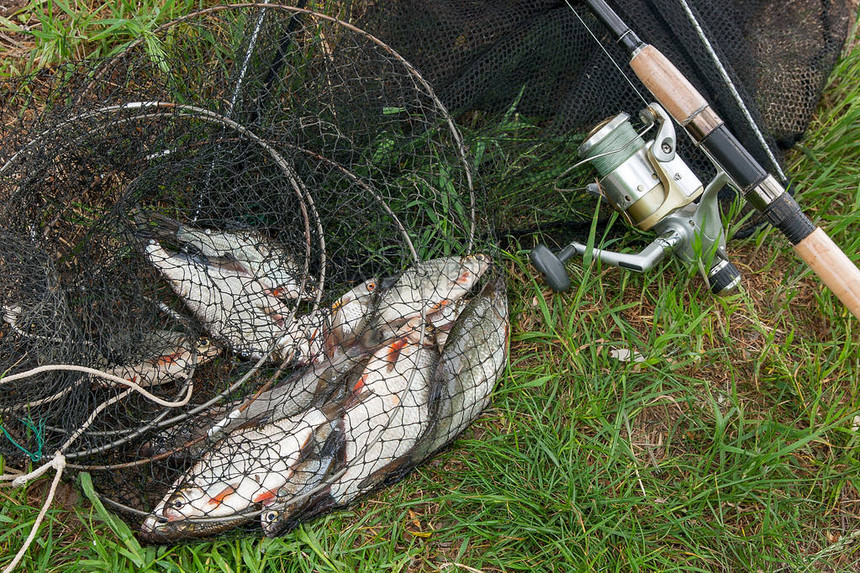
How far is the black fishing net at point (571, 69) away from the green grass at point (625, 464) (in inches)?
14.4

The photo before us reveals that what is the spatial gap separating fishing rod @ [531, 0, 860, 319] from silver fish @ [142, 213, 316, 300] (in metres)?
0.94

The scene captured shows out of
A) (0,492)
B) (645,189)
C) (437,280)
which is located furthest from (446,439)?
(0,492)

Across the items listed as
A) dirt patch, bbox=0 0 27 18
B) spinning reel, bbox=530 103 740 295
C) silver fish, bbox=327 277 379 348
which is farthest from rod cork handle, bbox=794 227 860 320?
dirt patch, bbox=0 0 27 18

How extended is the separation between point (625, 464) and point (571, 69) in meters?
1.57

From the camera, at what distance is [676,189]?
2471mm

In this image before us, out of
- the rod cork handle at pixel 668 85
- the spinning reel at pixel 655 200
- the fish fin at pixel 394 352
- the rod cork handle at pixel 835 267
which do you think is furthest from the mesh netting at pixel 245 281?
the rod cork handle at pixel 835 267

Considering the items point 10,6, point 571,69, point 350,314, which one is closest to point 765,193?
point 571,69

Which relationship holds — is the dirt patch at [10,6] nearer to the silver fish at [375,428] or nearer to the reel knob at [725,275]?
the silver fish at [375,428]

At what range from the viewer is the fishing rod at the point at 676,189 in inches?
85.7

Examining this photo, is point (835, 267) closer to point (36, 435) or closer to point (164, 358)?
point (164, 358)

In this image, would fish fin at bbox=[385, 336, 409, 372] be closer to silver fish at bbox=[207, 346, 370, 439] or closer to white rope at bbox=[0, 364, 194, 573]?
silver fish at bbox=[207, 346, 370, 439]

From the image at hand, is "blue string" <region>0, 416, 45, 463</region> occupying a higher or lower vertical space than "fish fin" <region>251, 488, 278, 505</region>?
higher

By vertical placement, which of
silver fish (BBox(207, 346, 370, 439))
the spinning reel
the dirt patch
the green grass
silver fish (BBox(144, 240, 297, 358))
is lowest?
the green grass

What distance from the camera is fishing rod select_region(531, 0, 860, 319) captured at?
2.18m
